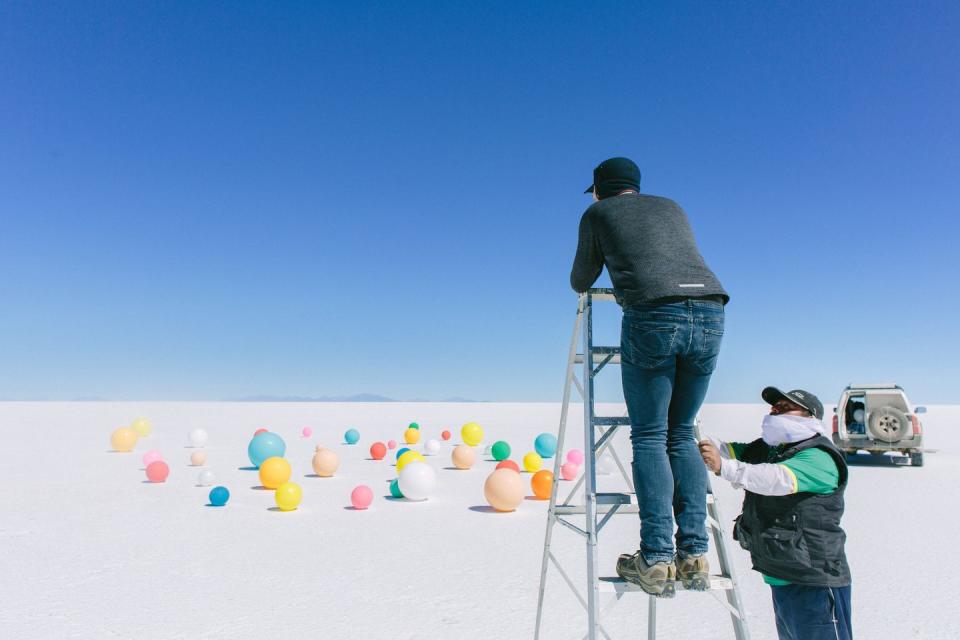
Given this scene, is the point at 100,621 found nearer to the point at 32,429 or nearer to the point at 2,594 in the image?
the point at 2,594

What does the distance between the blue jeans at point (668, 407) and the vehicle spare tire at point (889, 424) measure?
13.5 metres

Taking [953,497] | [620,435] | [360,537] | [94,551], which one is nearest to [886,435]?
[953,497]

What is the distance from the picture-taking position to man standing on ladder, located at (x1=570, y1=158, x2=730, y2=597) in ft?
9.64

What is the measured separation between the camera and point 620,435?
3957 millimetres

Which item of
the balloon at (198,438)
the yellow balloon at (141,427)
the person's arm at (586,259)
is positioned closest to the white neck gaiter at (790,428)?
the person's arm at (586,259)

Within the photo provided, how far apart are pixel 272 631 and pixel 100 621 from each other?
1.40m

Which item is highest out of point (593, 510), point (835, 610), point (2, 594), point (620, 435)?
point (620, 435)

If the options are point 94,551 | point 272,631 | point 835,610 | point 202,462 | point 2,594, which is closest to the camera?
point 835,610

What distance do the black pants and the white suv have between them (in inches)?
486

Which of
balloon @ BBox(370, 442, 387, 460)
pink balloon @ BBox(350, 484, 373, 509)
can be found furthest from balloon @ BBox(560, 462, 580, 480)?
balloon @ BBox(370, 442, 387, 460)

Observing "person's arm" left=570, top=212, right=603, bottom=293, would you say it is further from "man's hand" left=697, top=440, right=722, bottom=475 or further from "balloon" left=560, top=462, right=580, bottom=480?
"balloon" left=560, top=462, right=580, bottom=480

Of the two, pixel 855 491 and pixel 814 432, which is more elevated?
pixel 814 432

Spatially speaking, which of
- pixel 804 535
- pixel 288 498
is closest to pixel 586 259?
pixel 804 535

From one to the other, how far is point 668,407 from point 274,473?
9886 millimetres
